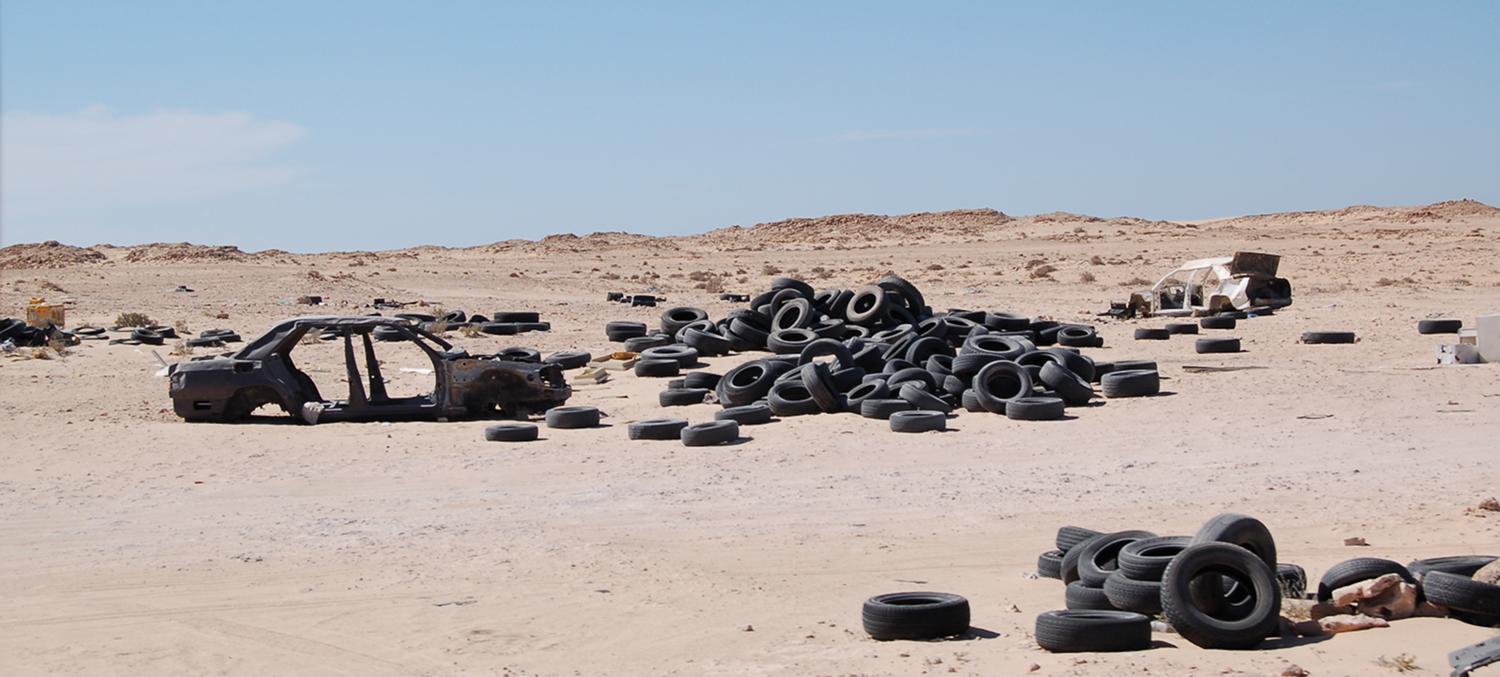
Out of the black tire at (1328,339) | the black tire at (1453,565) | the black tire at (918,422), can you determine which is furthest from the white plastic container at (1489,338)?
the black tire at (1453,565)

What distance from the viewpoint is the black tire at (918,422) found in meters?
15.1

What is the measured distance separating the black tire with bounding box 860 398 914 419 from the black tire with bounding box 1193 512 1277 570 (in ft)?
26.5

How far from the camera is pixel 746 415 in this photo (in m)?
15.8

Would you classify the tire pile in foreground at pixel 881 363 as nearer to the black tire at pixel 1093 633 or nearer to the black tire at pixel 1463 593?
the black tire at pixel 1463 593

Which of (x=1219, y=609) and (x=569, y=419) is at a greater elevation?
(x=569, y=419)

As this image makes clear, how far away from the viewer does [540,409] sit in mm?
17078

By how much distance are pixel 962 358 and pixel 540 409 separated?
4726 mm

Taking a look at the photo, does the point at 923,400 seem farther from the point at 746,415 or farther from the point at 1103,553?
the point at 1103,553

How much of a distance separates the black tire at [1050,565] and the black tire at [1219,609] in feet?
4.94

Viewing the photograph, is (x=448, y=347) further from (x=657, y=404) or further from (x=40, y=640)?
(x=40, y=640)

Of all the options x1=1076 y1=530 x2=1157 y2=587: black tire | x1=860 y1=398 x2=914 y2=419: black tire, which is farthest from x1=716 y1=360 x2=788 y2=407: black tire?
x1=1076 y1=530 x2=1157 y2=587: black tire

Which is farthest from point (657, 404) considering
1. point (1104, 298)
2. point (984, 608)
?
point (1104, 298)

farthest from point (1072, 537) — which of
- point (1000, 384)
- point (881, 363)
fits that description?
point (881, 363)

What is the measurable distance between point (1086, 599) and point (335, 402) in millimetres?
10921
